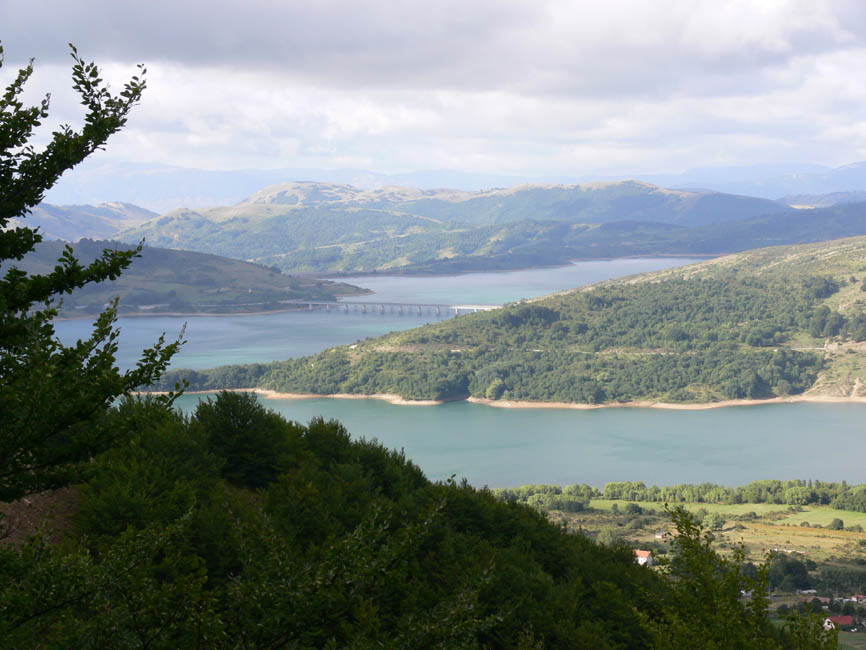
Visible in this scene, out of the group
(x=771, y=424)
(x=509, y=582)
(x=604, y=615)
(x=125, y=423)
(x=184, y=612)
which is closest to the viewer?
(x=184, y=612)

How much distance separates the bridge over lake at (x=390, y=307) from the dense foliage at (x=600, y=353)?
56.6 ft

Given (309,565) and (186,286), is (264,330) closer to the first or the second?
(186,286)

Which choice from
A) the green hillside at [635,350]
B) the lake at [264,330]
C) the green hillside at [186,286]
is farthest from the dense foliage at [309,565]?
the green hillside at [186,286]

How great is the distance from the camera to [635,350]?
114 m

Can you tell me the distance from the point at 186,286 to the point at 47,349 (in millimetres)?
162396

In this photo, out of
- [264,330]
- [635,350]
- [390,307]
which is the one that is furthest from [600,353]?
[264,330]

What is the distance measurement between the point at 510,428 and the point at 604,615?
68.3m

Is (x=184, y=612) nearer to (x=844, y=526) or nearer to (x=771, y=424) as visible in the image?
(x=844, y=526)

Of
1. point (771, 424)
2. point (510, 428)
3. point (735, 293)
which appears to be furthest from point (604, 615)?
point (735, 293)

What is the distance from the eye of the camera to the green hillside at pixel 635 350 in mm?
96000

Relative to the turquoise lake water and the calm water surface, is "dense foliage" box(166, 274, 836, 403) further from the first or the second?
the turquoise lake water

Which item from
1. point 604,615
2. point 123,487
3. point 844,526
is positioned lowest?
point 844,526

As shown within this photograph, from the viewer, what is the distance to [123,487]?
392 inches

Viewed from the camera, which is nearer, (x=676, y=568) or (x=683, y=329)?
(x=676, y=568)
